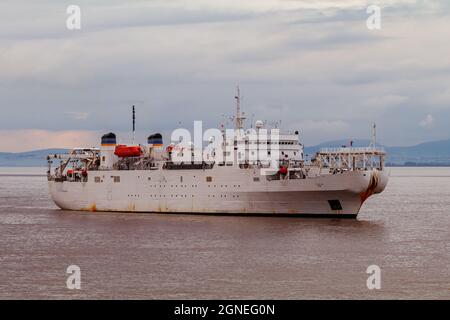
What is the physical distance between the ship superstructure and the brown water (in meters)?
1.10

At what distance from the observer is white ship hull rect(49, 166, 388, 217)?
160ft

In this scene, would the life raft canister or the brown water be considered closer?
the brown water

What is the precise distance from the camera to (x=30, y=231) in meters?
49.0

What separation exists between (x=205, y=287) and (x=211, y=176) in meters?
22.1

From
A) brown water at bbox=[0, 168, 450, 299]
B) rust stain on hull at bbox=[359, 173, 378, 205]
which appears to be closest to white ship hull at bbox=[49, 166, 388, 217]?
rust stain on hull at bbox=[359, 173, 378, 205]

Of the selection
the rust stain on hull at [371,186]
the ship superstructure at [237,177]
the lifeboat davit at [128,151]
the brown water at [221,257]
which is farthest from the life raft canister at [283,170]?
the lifeboat davit at [128,151]

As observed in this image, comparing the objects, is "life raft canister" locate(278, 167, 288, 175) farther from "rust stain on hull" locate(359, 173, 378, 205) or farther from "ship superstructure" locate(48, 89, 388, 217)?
"rust stain on hull" locate(359, 173, 378, 205)

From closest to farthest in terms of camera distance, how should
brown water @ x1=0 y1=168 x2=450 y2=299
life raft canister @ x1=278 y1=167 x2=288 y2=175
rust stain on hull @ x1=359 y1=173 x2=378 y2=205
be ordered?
brown water @ x1=0 y1=168 x2=450 y2=299
rust stain on hull @ x1=359 y1=173 x2=378 y2=205
life raft canister @ x1=278 y1=167 x2=288 y2=175

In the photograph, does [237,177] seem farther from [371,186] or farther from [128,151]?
[128,151]
